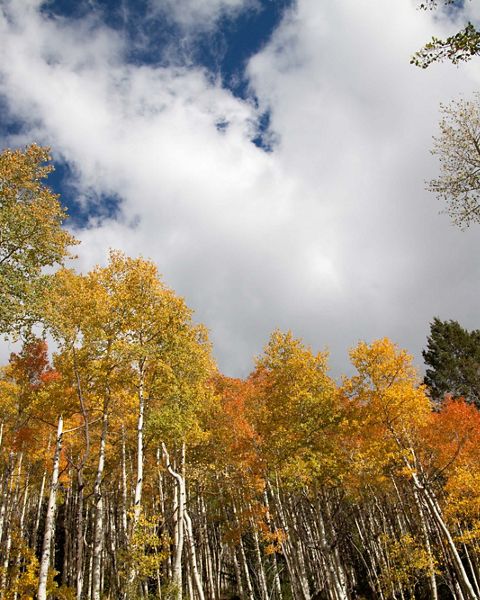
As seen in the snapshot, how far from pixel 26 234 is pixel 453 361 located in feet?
134

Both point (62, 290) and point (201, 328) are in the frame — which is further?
point (201, 328)

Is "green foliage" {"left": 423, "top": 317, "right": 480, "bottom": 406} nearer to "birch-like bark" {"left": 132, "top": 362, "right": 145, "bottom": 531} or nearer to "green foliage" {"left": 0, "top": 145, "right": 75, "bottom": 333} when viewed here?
"birch-like bark" {"left": 132, "top": 362, "right": 145, "bottom": 531}

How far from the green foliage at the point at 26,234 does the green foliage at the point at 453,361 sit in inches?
1459

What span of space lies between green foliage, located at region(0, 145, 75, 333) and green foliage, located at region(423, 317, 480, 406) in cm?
3705

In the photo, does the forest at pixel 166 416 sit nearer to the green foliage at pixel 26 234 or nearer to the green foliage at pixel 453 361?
the green foliage at pixel 26 234

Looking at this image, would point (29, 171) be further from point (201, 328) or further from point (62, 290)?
Result: point (201, 328)

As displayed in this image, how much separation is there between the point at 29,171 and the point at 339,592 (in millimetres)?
18888

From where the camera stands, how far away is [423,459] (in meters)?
23.5

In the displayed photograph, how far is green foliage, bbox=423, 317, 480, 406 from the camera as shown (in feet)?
127

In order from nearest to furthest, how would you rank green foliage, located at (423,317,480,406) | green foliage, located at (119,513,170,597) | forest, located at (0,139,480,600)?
green foliage, located at (119,513,170,597)
forest, located at (0,139,480,600)
green foliage, located at (423,317,480,406)

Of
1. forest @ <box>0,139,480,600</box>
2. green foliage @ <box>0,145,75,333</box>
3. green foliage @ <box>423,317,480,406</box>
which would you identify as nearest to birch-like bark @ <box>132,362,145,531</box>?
forest @ <box>0,139,480,600</box>

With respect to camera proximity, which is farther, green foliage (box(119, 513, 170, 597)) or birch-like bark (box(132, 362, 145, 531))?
birch-like bark (box(132, 362, 145, 531))

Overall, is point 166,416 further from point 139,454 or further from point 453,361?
point 453,361

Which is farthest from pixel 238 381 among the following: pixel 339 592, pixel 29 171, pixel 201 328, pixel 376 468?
pixel 29 171
